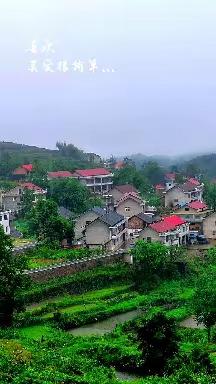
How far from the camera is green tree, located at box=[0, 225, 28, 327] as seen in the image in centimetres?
3372

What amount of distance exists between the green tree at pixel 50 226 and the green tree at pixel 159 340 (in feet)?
83.4

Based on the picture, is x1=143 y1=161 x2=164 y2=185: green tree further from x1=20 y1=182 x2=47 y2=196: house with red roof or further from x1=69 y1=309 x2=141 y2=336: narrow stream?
x1=69 y1=309 x2=141 y2=336: narrow stream

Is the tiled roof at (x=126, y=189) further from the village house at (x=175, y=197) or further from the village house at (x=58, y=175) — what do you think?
the village house at (x=58, y=175)

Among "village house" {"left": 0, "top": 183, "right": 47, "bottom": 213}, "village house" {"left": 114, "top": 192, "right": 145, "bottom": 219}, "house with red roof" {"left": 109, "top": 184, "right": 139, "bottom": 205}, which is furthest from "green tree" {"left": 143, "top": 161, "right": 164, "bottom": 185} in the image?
"village house" {"left": 114, "top": 192, "right": 145, "bottom": 219}

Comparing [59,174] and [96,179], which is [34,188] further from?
[96,179]

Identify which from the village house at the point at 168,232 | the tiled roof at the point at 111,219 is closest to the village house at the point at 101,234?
the tiled roof at the point at 111,219

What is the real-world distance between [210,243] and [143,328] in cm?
3373

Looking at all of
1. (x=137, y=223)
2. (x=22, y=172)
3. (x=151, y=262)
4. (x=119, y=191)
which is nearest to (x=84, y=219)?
(x=137, y=223)

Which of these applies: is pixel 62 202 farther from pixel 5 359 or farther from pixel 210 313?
pixel 5 359

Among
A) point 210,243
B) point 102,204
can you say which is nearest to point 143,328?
point 210,243

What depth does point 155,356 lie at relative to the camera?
27.1 metres

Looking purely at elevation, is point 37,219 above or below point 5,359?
above

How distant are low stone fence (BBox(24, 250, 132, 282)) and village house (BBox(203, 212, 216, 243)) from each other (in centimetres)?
1257

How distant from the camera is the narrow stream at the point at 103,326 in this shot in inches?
1459
